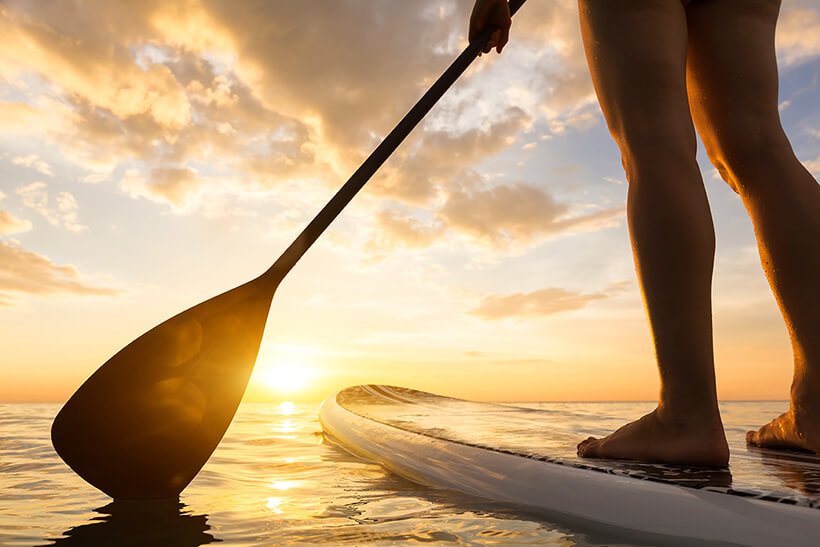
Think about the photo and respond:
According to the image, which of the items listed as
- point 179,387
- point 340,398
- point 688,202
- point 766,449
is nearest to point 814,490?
point 688,202

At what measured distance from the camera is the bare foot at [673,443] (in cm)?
121

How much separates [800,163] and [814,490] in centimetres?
88

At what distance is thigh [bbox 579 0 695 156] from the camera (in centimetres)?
135

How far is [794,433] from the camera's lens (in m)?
1.51

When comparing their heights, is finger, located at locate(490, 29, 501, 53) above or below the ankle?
above

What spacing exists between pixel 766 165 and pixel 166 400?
5.60 ft

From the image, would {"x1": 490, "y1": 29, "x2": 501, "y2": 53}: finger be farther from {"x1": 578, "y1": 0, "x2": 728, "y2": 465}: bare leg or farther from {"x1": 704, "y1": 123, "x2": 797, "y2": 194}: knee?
{"x1": 704, "y1": 123, "x2": 797, "y2": 194}: knee

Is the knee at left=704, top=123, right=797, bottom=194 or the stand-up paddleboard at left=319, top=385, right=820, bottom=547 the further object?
the knee at left=704, top=123, right=797, bottom=194

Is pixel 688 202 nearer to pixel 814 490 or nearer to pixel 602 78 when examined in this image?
pixel 602 78

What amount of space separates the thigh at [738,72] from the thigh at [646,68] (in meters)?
0.16

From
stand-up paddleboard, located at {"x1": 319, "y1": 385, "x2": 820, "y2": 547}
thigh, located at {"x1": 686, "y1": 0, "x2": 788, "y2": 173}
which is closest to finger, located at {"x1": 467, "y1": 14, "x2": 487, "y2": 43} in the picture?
thigh, located at {"x1": 686, "y1": 0, "x2": 788, "y2": 173}

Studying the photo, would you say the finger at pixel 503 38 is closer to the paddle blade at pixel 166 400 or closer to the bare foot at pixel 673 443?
the paddle blade at pixel 166 400

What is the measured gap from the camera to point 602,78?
1462 mm

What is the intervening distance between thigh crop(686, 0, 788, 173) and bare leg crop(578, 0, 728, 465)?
0.17 m
